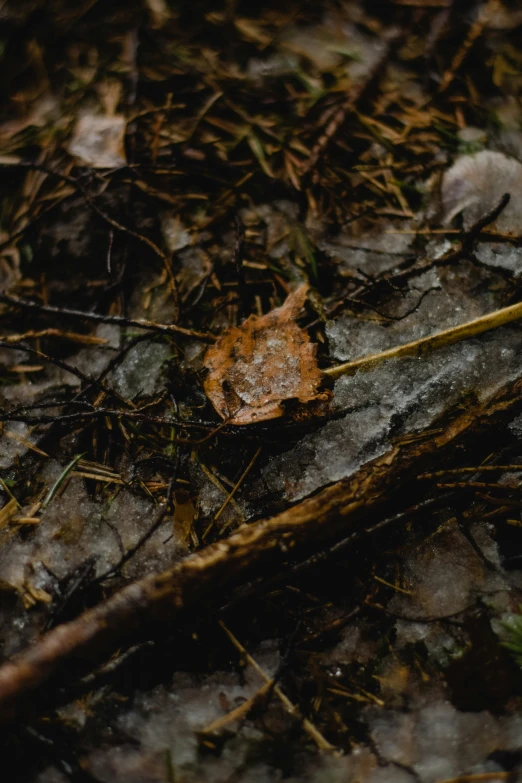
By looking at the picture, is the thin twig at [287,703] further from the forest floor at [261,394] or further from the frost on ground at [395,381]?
the frost on ground at [395,381]

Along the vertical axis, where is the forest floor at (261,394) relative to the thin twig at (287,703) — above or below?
above

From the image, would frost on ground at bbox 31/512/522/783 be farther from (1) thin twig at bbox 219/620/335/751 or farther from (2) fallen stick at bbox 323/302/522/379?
(2) fallen stick at bbox 323/302/522/379

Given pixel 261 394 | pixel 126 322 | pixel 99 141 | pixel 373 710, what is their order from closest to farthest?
pixel 373 710, pixel 261 394, pixel 126 322, pixel 99 141

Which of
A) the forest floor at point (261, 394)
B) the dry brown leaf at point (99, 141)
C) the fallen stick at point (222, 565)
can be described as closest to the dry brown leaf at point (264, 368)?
the forest floor at point (261, 394)

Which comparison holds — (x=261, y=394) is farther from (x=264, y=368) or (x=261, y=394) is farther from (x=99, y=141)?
(x=99, y=141)

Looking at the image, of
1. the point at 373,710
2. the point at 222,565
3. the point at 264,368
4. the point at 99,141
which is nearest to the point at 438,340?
the point at 264,368

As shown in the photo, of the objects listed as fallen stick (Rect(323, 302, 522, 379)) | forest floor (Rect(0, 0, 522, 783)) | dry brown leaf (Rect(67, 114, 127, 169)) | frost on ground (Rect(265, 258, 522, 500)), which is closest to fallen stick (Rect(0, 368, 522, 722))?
forest floor (Rect(0, 0, 522, 783))
